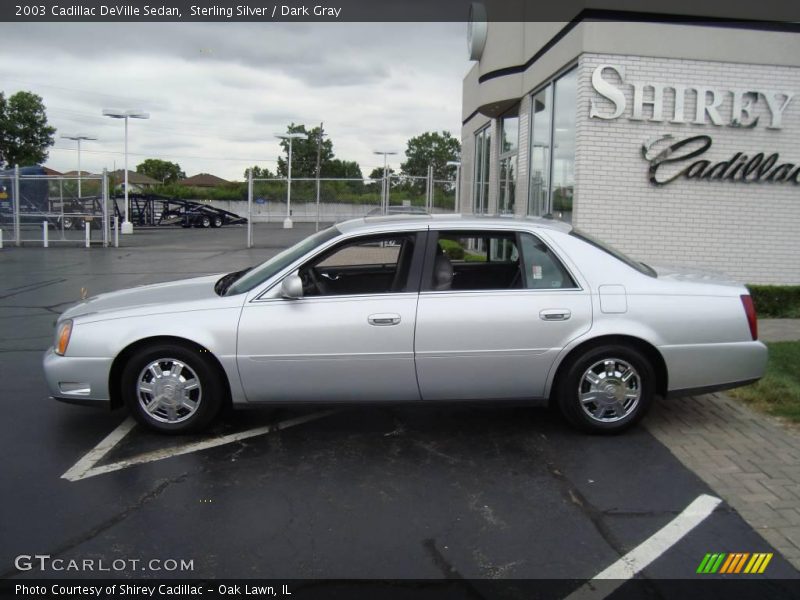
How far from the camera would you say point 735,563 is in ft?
10.9

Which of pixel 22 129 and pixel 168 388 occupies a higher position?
pixel 22 129

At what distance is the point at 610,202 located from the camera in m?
9.94

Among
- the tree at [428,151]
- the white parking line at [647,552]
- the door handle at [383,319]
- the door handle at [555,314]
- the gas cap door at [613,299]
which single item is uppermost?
the tree at [428,151]

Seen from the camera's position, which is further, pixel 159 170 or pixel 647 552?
pixel 159 170

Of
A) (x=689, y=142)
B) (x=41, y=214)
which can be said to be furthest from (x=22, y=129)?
(x=689, y=142)

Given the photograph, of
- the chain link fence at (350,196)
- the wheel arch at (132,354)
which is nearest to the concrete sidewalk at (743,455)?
the wheel arch at (132,354)

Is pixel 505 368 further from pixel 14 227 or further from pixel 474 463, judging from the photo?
pixel 14 227

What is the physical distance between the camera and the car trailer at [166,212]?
3859 centimetres

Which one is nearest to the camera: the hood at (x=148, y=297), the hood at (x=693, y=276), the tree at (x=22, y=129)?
the hood at (x=148, y=297)

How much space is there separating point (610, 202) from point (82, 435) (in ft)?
24.8

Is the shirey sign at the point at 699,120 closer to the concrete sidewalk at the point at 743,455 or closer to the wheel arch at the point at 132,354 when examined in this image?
the concrete sidewalk at the point at 743,455

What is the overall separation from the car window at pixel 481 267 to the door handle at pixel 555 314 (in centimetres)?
29

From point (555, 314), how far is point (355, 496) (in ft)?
5.99

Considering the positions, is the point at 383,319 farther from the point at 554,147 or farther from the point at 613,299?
the point at 554,147
